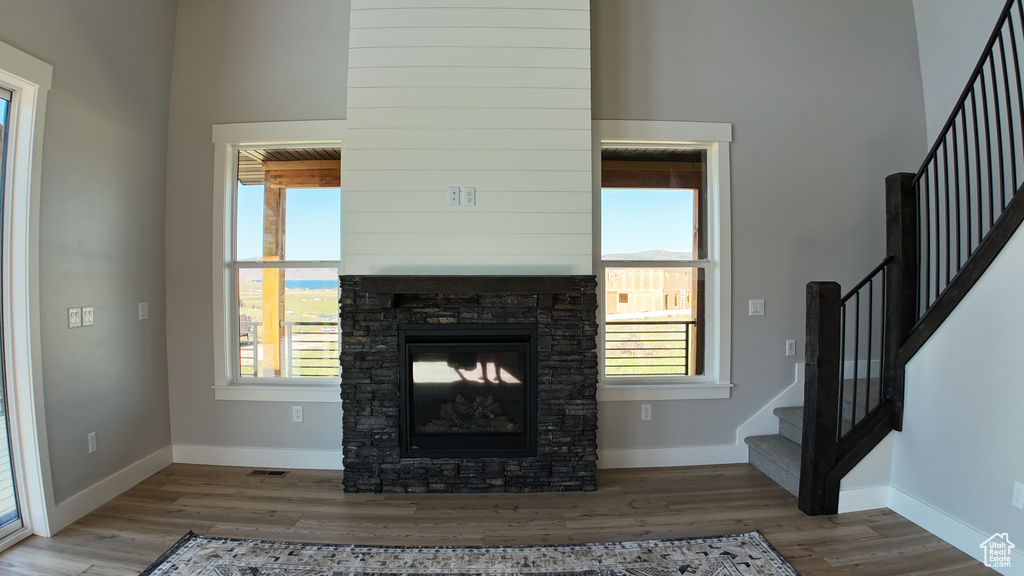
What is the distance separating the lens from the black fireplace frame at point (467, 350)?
2639mm

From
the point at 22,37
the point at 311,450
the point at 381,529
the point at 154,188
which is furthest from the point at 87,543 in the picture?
the point at 22,37

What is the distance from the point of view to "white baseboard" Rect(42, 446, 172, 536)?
7.32ft

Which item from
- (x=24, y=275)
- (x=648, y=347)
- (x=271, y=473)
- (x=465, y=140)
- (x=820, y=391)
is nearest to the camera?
(x=24, y=275)

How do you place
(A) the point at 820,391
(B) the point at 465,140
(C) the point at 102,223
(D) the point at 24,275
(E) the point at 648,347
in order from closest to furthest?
(D) the point at 24,275 < (A) the point at 820,391 < (C) the point at 102,223 < (B) the point at 465,140 < (E) the point at 648,347

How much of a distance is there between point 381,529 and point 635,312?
2130mm

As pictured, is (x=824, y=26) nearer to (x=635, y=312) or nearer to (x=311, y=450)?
(x=635, y=312)

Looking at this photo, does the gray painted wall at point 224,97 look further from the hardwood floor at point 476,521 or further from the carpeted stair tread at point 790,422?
the carpeted stair tread at point 790,422

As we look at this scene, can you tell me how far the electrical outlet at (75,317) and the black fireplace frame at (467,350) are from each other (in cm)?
175

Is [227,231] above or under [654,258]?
above

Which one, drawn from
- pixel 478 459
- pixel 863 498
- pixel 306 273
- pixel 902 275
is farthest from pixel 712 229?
pixel 306 273

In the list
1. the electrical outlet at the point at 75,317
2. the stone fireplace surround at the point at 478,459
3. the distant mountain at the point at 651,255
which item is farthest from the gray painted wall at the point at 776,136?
the electrical outlet at the point at 75,317

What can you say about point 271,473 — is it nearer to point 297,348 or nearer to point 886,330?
point 297,348

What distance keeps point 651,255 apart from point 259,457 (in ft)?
10.4

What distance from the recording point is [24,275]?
211cm
